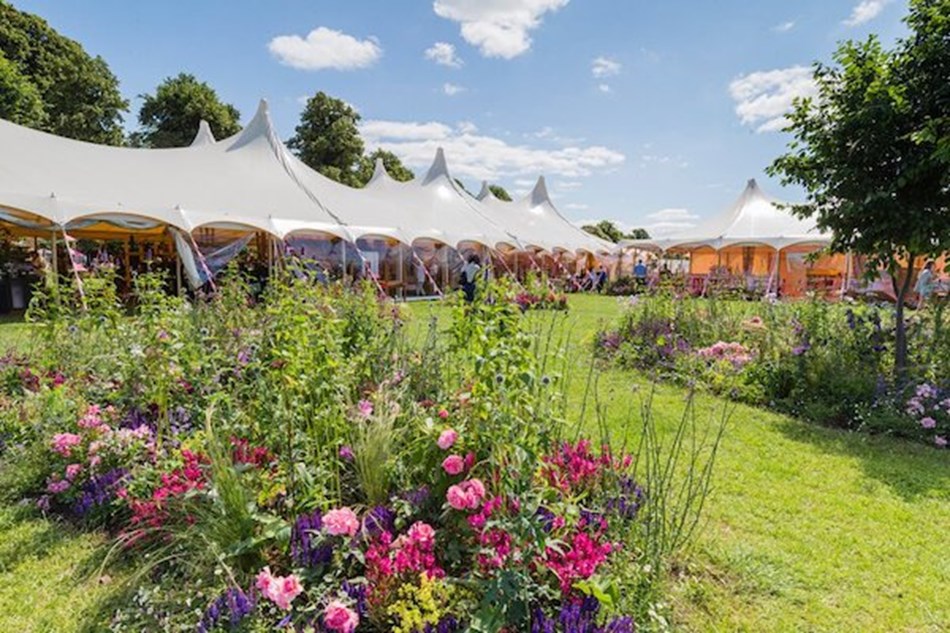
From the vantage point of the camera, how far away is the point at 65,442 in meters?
2.95

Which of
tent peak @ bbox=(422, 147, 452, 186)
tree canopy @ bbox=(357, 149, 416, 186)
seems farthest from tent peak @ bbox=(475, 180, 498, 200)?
tree canopy @ bbox=(357, 149, 416, 186)

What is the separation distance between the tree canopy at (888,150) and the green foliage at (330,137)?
1188 inches

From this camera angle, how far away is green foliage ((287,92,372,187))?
1302 inches

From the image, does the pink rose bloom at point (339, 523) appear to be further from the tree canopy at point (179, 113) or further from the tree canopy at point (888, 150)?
the tree canopy at point (179, 113)

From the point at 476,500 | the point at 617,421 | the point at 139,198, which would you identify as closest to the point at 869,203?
the point at 617,421

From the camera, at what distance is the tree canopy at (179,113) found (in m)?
29.1

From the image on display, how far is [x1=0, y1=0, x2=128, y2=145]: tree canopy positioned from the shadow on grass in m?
26.1

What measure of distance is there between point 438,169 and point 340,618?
20768 mm

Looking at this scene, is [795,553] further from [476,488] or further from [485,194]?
[485,194]

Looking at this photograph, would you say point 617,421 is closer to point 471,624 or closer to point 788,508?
point 788,508

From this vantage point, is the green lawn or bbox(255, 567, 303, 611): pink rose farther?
the green lawn

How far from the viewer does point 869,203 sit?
5.12 meters

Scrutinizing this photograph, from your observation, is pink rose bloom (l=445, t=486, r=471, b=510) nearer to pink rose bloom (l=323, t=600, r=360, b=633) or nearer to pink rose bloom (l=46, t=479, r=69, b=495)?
pink rose bloom (l=323, t=600, r=360, b=633)

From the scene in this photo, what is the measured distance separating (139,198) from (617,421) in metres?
10.8
